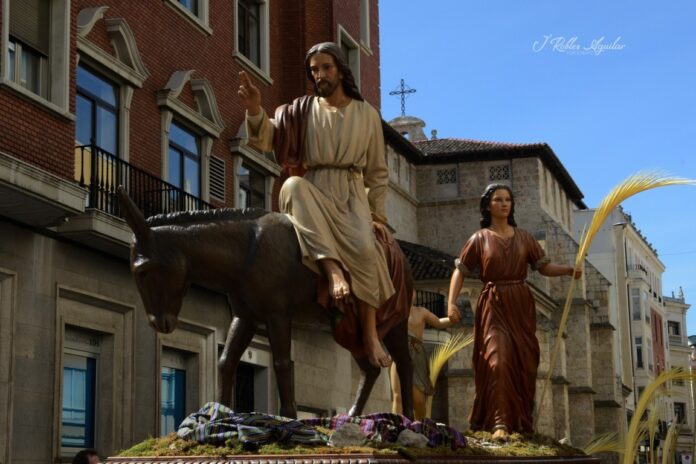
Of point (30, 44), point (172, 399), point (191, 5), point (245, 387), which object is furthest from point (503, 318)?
point (191, 5)

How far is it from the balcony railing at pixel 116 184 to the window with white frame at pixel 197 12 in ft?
12.9

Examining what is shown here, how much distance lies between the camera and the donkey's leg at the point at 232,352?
7199mm

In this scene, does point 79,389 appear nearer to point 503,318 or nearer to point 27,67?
point 27,67

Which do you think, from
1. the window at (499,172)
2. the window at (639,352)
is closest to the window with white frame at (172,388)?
the window at (499,172)

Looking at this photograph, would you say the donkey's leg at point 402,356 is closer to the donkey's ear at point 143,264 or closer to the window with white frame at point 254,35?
the donkey's ear at point 143,264

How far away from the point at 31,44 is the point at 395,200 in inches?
1284

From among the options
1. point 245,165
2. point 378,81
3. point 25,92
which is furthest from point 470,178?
point 25,92

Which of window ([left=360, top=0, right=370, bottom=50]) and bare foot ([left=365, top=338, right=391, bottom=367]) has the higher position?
window ([left=360, top=0, right=370, bottom=50])

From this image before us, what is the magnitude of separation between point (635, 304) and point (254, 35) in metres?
60.4

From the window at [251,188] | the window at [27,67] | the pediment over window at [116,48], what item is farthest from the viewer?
the window at [251,188]

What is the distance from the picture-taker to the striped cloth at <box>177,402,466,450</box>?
6465 mm

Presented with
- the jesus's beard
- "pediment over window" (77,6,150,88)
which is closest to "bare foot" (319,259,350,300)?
the jesus's beard

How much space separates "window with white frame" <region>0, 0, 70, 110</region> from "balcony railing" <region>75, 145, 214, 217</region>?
1.20 m

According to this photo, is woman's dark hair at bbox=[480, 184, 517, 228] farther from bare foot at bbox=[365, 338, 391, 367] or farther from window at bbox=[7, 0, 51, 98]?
window at bbox=[7, 0, 51, 98]
